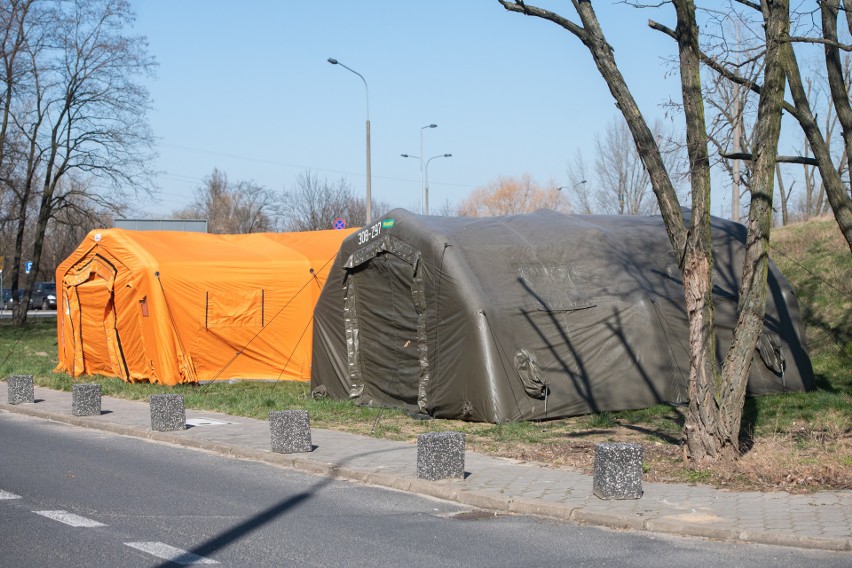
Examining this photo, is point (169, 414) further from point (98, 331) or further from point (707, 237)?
point (98, 331)

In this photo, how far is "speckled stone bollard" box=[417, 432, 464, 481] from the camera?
32.1 feet

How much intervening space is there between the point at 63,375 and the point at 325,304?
28.8ft

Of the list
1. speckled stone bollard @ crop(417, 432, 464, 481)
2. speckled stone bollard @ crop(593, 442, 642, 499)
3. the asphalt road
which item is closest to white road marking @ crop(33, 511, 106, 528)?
the asphalt road

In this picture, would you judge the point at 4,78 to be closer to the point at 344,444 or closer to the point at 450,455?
the point at 344,444

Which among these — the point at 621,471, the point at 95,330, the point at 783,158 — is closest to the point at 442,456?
the point at 621,471

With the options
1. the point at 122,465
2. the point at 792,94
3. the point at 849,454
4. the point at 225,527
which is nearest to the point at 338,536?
the point at 225,527

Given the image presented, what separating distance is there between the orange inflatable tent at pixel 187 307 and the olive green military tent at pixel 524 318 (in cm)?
429

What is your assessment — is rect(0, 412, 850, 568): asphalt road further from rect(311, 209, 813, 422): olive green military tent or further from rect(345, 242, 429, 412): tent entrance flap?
rect(345, 242, 429, 412): tent entrance flap

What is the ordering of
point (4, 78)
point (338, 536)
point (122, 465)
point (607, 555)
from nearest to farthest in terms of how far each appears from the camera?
1. point (607, 555)
2. point (338, 536)
3. point (122, 465)
4. point (4, 78)

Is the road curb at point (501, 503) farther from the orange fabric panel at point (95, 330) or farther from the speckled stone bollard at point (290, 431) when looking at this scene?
the orange fabric panel at point (95, 330)

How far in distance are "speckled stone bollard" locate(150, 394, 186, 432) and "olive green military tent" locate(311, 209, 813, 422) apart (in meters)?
3.87

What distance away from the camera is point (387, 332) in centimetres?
1655

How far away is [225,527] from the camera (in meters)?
7.84

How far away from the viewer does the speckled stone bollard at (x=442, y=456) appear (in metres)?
9.79
